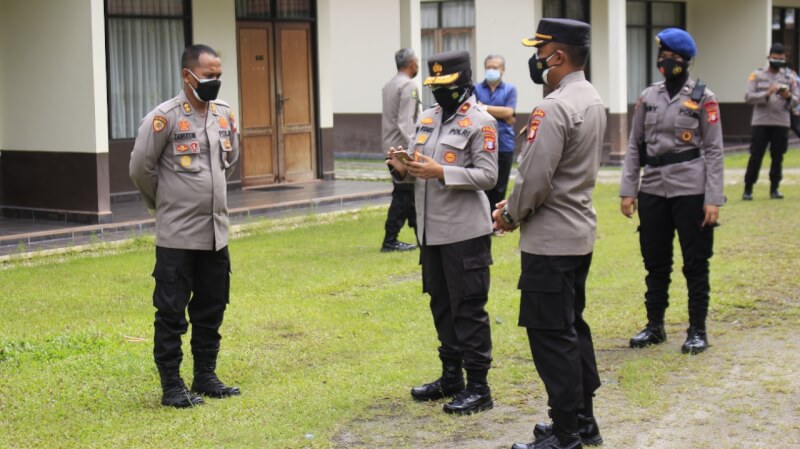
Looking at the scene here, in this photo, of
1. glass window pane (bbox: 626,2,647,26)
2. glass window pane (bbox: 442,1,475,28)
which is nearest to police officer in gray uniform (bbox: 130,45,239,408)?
glass window pane (bbox: 442,1,475,28)

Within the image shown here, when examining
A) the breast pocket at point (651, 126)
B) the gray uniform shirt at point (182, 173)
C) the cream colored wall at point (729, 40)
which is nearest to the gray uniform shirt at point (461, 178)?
the gray uniform shirt at point (182, 173)

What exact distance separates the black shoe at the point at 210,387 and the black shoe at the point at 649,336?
8.66 ft

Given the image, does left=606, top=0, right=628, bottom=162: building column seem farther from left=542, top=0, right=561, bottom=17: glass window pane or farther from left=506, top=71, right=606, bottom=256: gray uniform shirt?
left=506, top=71, right=606, bottom=256: gray uniform shirt

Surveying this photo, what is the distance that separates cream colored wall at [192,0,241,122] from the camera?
16078mm

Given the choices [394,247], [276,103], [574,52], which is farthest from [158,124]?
[276,103]

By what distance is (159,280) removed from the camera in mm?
6098

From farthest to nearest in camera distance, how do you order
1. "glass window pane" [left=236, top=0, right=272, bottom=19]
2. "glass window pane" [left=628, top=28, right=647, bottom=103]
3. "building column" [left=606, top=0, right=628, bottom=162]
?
1. "glass window pane" [left=628, top=28, right=647, bottom=103]
2. "building column" [left=606, top=0, right=628, bottom=162]
3. "glass window pane" [left=236, top=0, right=272, bottom=19]

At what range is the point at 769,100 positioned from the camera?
14562mm

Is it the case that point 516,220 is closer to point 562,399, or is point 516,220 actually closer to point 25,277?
point 562,399

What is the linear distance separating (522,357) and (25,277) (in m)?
5.00

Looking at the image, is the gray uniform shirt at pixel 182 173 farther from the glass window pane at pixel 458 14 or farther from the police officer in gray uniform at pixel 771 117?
the glass window pane at pixel 458 14

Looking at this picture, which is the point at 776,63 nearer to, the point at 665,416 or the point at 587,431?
the point at 665,416

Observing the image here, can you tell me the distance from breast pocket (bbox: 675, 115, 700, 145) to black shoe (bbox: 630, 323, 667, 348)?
4.02 feet

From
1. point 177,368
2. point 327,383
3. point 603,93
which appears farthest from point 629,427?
point 603,93
